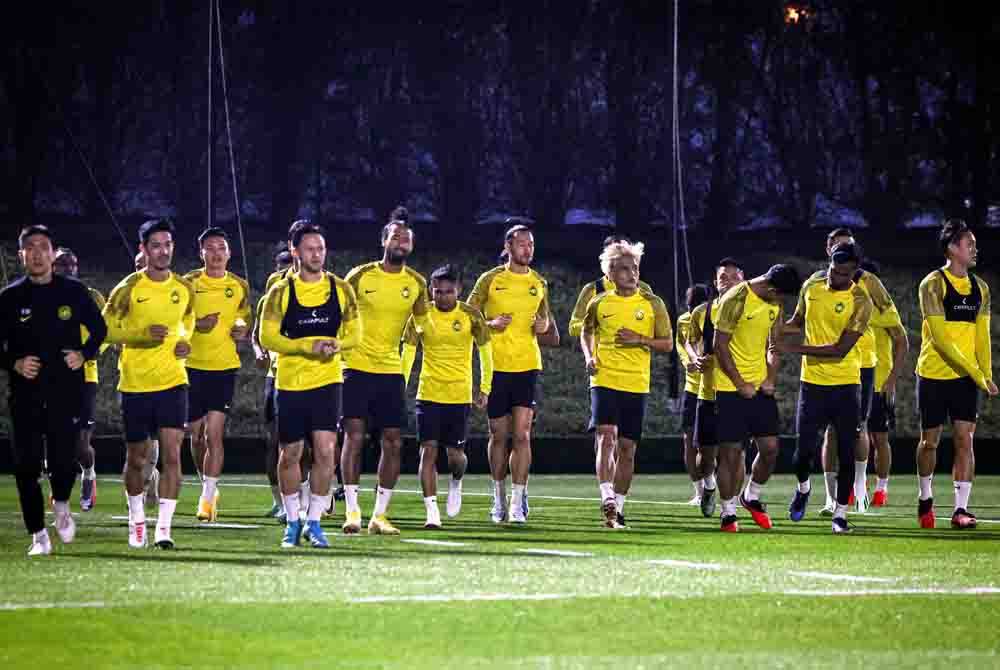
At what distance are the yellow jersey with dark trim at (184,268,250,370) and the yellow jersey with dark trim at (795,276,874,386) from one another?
204 inches

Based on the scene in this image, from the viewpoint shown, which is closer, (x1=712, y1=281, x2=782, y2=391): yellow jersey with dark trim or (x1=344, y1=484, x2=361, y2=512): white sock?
(x1=344, y1=484, x2=361, y2=512): white sock

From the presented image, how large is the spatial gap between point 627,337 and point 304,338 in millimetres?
4125

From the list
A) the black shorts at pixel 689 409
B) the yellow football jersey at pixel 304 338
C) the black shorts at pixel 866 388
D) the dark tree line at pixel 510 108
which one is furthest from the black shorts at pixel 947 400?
the dark tree line at pixel 510 108

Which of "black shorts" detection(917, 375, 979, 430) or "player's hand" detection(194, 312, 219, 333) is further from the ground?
"player's hand" detection(194, 312, 219, 333)

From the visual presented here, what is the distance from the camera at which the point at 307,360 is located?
14.6 meters

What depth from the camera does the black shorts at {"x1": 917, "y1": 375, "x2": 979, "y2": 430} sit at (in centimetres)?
1727

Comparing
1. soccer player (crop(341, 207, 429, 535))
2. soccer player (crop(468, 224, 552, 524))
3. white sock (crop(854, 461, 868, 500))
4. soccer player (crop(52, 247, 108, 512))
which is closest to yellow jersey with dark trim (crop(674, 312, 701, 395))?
white sock (crop(854, 461, 868, 500))

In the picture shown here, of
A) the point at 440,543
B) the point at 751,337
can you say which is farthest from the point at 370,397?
the point at 751,337

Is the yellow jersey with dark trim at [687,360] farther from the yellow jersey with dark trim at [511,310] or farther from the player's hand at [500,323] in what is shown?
the player's hand at [500,323]

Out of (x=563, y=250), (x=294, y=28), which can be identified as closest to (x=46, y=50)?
(x=294, y=28)

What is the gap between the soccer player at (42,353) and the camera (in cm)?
1429

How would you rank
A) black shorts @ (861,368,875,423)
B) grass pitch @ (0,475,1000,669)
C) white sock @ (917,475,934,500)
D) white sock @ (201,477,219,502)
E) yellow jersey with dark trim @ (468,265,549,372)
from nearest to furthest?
1. grass pitch @ (0,475,1000,669)
2. white sock @ (917,475,934,500)
3. white sock @ (201,477,219,502)
4. yellow jersey with dark trim @ (468,265,549,372)
5. black shorts @ (861,368,875,423)

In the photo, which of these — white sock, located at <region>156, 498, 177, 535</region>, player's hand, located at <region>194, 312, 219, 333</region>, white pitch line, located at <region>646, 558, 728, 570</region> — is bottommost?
white pitch line, located at <region>646, 558, 728, 570</region>

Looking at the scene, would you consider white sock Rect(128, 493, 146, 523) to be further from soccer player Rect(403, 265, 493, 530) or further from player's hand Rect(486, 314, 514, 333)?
player's hand Rect(486, 314, 514, 333)
